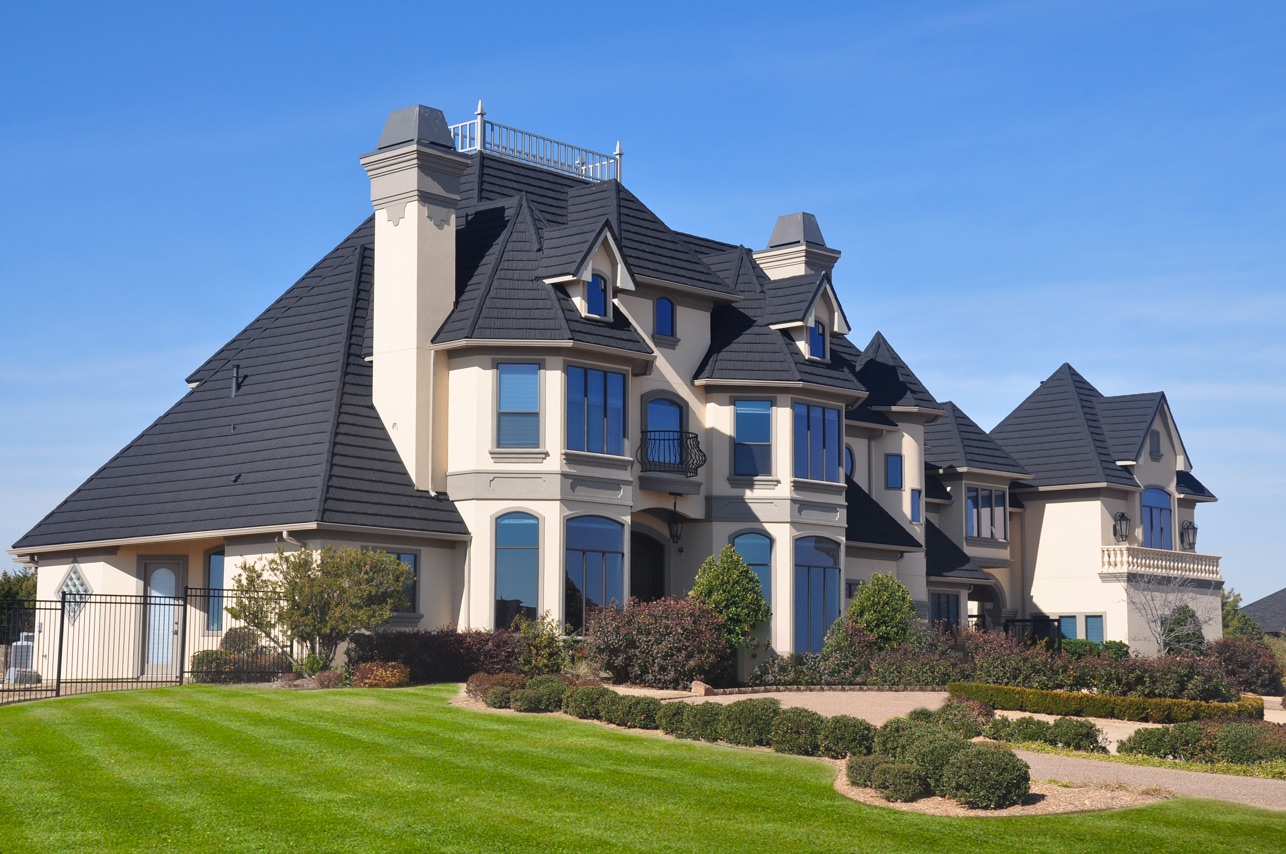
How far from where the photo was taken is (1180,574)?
5144 centimetres

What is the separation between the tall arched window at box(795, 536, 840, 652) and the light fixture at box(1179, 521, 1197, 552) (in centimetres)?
2525

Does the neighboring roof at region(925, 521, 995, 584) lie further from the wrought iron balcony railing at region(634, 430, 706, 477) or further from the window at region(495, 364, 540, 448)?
the window at region(495, 364, 540, 448)

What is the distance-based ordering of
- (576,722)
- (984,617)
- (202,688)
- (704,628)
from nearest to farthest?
(576,722) → (202,688) → (704,628) → (984,617)

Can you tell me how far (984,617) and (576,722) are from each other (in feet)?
102

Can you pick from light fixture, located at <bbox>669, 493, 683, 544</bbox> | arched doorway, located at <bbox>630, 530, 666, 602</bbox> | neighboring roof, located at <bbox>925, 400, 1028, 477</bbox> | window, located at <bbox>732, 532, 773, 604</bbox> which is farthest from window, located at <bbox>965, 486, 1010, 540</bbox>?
light fixture, located at <bbox>669, 493, 683, 544</bbox>

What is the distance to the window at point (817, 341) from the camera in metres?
38.2

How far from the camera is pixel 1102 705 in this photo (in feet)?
98.7

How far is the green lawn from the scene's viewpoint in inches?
538

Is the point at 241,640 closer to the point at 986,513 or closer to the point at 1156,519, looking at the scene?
the point at 986,513

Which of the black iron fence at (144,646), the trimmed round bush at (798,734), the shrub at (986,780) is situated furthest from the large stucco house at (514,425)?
the shrub at (986,780)

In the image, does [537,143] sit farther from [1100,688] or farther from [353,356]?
[1100,688]

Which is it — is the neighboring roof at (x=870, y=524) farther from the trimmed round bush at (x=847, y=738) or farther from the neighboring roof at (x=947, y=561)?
the trimmed round bush at (x=847, y=738)

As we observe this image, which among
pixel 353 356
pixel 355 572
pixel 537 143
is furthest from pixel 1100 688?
pixel 537 143

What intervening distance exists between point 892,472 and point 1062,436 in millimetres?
11772
